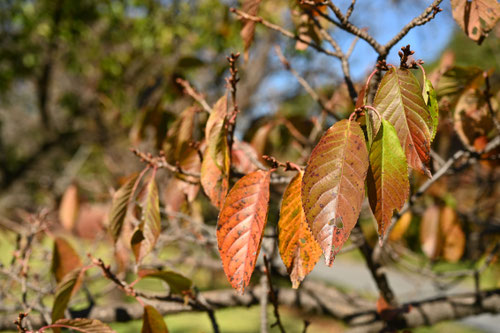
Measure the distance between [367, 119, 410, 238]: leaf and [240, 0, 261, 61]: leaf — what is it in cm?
58

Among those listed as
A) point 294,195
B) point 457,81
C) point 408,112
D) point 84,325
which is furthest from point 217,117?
point 457,81

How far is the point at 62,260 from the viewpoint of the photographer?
3.59ft

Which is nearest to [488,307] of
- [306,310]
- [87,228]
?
[306,310]

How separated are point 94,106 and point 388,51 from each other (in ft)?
14.1

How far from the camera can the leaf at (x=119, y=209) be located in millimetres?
835

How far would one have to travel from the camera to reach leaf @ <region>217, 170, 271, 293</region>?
613 millimetres

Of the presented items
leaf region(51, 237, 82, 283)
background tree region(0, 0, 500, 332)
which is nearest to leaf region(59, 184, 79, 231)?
background tree region(0, 0, 500, 332)

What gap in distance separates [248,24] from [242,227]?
0.63 meters

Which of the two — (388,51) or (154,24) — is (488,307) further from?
(154,24)

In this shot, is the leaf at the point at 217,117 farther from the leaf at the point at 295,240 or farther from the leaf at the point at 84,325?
the leaf at the point at 84,325

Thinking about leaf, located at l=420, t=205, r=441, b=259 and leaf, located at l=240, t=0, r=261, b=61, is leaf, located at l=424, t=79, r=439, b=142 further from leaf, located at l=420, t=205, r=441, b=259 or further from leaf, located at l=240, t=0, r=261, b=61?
leaf, located at l=420, t=205, r=441, b=259

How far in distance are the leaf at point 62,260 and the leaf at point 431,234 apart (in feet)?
4.54

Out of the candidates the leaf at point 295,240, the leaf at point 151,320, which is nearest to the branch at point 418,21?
the leaf at point 295,240

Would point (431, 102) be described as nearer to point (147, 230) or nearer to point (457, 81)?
point (457, 81)
